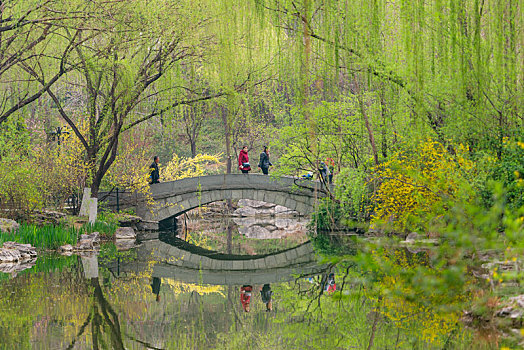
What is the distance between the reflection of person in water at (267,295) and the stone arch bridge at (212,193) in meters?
12.5

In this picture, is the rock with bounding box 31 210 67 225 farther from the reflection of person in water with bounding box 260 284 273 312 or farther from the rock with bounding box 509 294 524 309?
the rock with bounding box 509 294 524 309

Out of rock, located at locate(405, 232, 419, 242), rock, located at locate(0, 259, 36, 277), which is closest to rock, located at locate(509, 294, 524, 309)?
rock, located at locate(0, 259, 36, 277)

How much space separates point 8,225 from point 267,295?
9.08 m

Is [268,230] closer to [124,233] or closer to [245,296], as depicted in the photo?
[124,233]

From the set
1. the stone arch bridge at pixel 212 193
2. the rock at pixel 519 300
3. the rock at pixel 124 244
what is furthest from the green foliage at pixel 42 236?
the rock at pixel 519 300

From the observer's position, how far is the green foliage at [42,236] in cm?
1617

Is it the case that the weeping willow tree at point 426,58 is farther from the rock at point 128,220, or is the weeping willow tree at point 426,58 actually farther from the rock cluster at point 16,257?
the rock at point 128,220

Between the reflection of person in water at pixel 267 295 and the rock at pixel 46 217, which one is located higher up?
the rock at pixel 46 217

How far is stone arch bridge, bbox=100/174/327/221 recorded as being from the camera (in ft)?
77.5

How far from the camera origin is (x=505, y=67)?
9867 mm

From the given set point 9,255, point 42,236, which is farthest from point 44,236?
point 9,255

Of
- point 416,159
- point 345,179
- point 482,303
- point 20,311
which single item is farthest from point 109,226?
point 482,303

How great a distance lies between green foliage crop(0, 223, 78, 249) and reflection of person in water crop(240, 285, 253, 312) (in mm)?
6970

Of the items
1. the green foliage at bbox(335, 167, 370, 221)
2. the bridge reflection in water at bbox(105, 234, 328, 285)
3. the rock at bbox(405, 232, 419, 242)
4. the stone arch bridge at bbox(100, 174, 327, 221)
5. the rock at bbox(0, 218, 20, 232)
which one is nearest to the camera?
the bridge reflection in water at bbox(105, 234, 328, 285)
